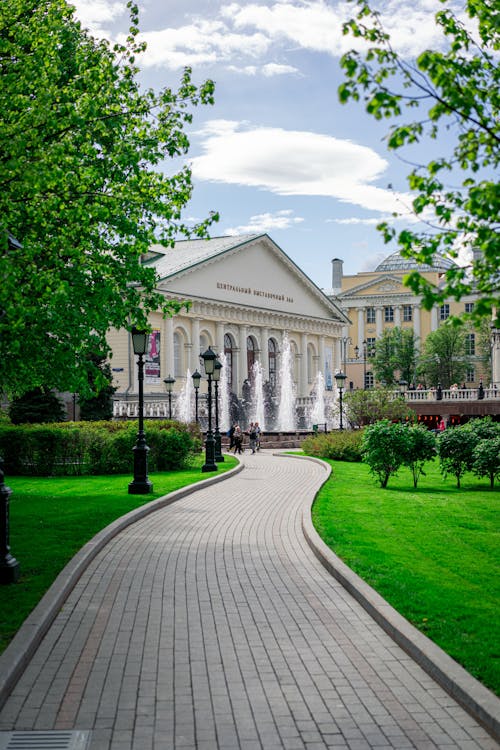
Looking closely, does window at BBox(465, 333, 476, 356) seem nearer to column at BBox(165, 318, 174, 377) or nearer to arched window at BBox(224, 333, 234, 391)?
arched window at BBox(224, 333, 234, 391)

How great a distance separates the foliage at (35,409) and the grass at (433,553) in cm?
1757

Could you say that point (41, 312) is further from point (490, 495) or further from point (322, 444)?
point (322, 444)

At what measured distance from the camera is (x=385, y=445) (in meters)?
19.7

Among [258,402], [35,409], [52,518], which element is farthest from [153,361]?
[52,518]

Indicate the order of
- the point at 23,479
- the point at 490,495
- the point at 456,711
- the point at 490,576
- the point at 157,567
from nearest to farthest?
the point at 456,711 < the point at 490,576 < the point at 157,567 < the point at 490,495 < the point at 23,479

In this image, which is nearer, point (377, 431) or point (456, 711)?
point (456, 711)

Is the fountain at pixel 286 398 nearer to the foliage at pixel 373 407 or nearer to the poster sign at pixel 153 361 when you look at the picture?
the foliage at pixel 373 407

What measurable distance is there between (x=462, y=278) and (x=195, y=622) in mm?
4065

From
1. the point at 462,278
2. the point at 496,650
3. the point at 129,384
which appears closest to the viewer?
the point at 462,278

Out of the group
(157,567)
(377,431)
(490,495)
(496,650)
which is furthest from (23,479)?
(496,650)

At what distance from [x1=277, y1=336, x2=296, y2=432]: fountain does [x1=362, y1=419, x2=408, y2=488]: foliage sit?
1136 inches

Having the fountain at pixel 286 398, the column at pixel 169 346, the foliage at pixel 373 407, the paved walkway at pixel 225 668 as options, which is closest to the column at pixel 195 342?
the column at pixel 169 346

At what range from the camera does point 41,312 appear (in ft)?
45.6

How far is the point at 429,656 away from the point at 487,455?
13342 millimetres
